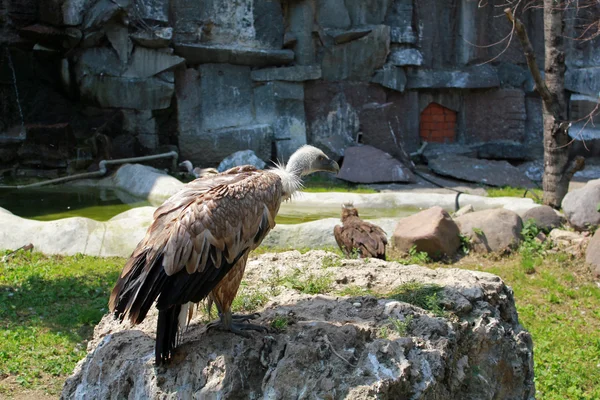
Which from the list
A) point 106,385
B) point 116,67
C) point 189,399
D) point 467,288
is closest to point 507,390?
point 467,288

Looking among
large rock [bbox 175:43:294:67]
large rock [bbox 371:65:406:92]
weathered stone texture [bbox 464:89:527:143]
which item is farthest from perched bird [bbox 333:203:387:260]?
weathered stone texture [bbox 464:89:527:143]

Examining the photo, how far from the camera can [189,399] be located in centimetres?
323

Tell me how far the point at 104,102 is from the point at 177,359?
11.5m

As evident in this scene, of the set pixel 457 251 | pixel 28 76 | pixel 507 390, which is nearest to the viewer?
pixel 507 390

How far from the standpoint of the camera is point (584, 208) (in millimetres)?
7652

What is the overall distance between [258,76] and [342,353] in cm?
1200

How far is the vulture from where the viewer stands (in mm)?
3141

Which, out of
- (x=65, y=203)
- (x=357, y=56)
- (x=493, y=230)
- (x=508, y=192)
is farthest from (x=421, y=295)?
(x=357, y=56)

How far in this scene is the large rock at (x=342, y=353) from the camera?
3197 mm

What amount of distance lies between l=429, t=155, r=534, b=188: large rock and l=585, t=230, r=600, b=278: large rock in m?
6.27

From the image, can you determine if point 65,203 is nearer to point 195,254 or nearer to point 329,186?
point 329,186

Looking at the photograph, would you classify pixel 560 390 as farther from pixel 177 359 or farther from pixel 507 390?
pixel 177 359

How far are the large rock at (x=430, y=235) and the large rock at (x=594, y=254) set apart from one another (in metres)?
1.35

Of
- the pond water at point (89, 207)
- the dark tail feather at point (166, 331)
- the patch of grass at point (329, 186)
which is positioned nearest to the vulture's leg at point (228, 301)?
the dark tail feather at point (166, 331)
